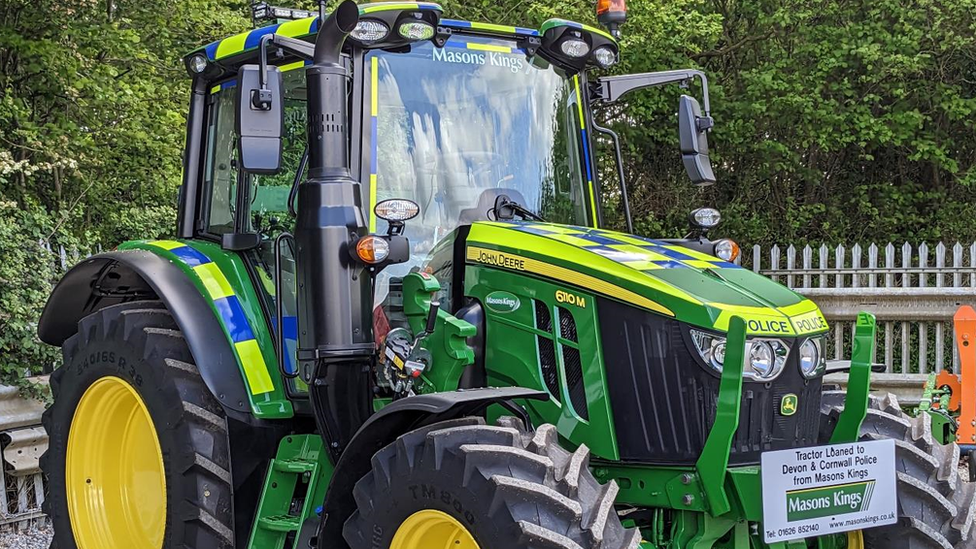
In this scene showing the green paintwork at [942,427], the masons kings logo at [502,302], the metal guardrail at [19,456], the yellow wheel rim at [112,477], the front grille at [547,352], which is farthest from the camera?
the metal guardrail at [19,456]

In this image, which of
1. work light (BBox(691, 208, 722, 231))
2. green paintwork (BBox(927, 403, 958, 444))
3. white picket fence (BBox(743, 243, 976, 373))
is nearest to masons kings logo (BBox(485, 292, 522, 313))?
work light (BBox(691, 208, 722, 231))

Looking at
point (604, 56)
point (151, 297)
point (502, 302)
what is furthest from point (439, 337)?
point (151, 297)

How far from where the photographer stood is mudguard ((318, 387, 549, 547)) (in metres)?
3.80

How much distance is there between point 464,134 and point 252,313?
4.12ft

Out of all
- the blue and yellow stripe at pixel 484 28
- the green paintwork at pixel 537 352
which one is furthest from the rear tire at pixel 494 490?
the blue and yellow stripe at pixel 484 28

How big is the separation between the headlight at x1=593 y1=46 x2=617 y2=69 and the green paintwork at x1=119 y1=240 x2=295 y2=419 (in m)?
1.92

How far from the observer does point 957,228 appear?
43.8 feet

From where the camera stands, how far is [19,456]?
680cm

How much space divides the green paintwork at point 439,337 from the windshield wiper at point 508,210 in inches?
19.2

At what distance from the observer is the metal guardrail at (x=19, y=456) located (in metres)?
6.75

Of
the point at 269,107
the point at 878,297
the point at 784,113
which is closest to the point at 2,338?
the point at 269,107

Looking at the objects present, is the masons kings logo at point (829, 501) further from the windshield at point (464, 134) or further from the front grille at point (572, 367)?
the windshield at point (464, 134)

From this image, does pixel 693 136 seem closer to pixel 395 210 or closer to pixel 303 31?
pixel 395 210

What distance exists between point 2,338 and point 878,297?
7.03 meters
